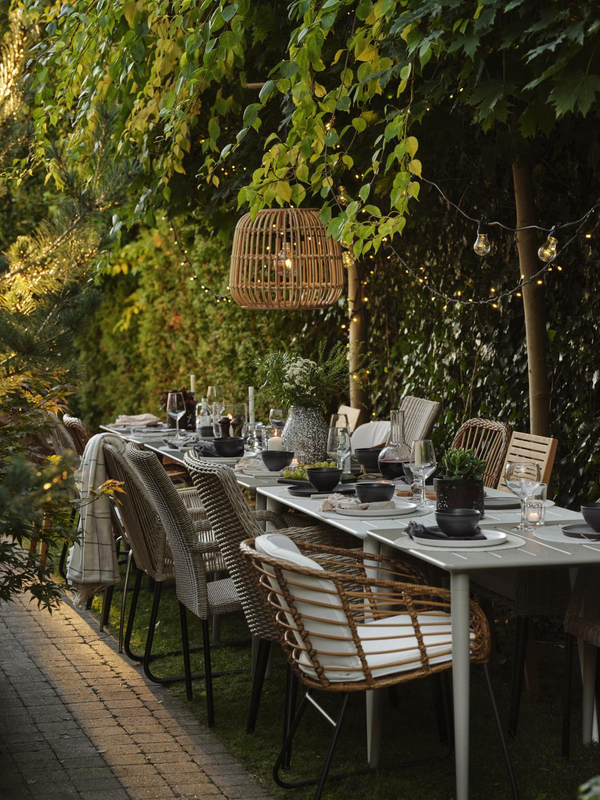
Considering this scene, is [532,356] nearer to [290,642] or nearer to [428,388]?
[428,388]

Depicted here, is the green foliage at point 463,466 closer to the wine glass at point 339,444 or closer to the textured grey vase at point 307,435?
the wine glass at point 339,444

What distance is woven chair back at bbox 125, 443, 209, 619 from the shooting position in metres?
3.87

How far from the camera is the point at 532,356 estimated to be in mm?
4988

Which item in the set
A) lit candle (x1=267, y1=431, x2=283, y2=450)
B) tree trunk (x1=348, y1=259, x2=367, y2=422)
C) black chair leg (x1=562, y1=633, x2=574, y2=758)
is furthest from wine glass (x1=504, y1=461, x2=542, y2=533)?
tree trunk (x1=348, y1=259, x2=367, y2=422)

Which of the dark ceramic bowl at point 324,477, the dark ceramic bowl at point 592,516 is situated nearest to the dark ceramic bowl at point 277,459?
the dark ceramic bowl at point 324,477

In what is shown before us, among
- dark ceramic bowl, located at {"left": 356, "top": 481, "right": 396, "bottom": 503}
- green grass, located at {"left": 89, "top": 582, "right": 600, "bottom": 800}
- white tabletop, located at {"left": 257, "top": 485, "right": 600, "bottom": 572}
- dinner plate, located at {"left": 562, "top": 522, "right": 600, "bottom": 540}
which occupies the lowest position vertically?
green grass, located at {"left": 89, "top": 582, "right": 600, "bottom": 800}

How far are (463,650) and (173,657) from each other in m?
2.23

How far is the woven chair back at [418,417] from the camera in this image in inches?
225

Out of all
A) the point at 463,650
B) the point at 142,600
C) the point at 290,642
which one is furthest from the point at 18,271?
the point at 142,600

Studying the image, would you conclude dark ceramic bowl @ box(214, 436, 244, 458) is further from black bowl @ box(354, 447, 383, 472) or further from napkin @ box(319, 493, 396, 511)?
napkin @ box(319, 493, 396, 511)

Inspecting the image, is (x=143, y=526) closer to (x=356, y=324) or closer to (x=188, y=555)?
(x=188, y=555)

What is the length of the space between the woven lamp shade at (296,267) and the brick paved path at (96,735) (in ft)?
7.20

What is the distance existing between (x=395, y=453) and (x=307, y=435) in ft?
2.71

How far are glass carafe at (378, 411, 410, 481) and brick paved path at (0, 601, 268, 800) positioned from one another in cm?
124
